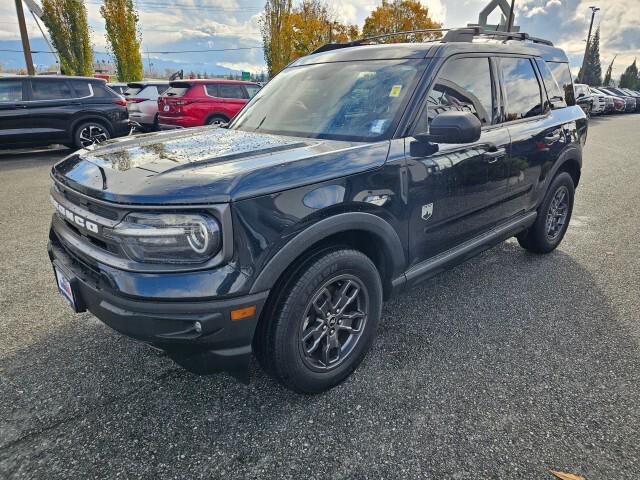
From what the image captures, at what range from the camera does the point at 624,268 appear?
400cm

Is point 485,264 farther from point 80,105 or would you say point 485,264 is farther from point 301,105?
point 80,105

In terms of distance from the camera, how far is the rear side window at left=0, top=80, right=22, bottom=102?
29.2 ft

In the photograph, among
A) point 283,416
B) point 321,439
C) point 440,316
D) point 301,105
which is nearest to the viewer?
point 321,439

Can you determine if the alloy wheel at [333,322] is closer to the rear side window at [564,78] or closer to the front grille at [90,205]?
the front grille at [90,205]

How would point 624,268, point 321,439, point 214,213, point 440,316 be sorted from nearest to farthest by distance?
1. point 214,213
2. point 321,439
3. point 440,316
4. point 624,268

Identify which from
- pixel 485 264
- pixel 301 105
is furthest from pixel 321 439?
pixel 485 264

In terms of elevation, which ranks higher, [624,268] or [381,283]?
[381,283]

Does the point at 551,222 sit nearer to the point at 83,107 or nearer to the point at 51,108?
the point at 83,107

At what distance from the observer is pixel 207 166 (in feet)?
6.45

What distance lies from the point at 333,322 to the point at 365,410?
48 centimetres

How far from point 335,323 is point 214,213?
0.95m

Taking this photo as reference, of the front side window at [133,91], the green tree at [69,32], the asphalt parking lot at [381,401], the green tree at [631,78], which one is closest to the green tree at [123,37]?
the green tree at [69,32]

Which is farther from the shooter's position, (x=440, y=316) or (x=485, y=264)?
(x=485, y=264)

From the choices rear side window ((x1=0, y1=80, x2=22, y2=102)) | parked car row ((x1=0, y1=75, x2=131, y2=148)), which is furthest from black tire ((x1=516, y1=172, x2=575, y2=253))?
rear side window ((x1=0, y1=80, x2=22, y2=102))
